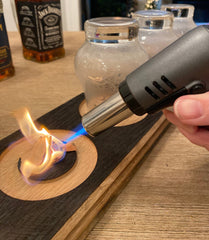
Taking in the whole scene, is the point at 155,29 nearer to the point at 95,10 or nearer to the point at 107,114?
the point at 107,114

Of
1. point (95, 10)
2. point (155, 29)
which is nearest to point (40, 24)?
point (155, 29)

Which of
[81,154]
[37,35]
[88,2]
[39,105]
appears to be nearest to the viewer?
[81,154]

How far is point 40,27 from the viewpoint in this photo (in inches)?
28.6

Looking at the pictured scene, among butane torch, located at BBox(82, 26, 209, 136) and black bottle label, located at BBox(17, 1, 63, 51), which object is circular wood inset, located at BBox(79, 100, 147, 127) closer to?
butane torch, located at BBox(82, 26, 209, 136)

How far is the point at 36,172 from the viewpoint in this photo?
1.08ft

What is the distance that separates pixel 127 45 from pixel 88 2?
181cm

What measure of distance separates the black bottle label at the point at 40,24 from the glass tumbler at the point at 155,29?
0.95 feet

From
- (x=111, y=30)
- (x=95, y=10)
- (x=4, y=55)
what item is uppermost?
(x=111, y=30)

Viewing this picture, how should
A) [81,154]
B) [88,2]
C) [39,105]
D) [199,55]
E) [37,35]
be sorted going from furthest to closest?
[88,2] → [37,35] → [39,105] → [81,154] → [199,55]

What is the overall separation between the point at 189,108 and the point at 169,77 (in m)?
0.04

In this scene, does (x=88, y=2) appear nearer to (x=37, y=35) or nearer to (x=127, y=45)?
(x=37, y=35)

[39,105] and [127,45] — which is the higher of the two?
[127,45]

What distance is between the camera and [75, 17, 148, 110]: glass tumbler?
417 mm

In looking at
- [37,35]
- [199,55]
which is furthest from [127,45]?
[37,35]
